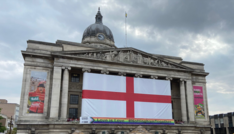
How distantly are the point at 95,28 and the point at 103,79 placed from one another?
23.1 metres

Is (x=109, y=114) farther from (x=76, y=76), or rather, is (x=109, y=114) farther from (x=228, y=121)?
(x=228, y=121)

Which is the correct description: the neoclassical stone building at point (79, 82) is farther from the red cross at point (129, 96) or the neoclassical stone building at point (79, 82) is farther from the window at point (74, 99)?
the red cross at point (129, 96)

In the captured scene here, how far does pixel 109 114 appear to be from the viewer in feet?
112

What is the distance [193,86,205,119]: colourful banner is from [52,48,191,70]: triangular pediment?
5.03 m

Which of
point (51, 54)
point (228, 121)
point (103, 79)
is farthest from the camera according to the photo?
point (228, 121)

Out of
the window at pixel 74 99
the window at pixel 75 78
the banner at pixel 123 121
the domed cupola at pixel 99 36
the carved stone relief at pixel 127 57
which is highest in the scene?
the domed cupola at pixel 99 36

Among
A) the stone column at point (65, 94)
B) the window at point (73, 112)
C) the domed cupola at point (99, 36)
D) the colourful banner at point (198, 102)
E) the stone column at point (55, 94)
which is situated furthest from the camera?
the domed cupola at point (99, 36)

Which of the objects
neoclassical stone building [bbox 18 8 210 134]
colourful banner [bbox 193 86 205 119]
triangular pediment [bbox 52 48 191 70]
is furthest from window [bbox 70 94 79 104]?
colourful banner [bbox 193 86 205 119]

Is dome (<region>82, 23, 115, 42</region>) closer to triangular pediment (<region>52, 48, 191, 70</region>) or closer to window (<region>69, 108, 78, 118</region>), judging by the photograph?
triangular pediment (<region>52, 48, 191, 70</region>)

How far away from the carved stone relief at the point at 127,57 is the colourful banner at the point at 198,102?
706 centimetres

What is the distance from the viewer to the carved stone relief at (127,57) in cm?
3575

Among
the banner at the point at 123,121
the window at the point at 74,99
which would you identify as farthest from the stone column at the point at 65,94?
the window at the point at 74,99

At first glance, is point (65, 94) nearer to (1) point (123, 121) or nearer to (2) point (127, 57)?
(1) point (123, 121)

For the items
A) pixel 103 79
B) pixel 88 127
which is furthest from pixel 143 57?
pixel 88 127
